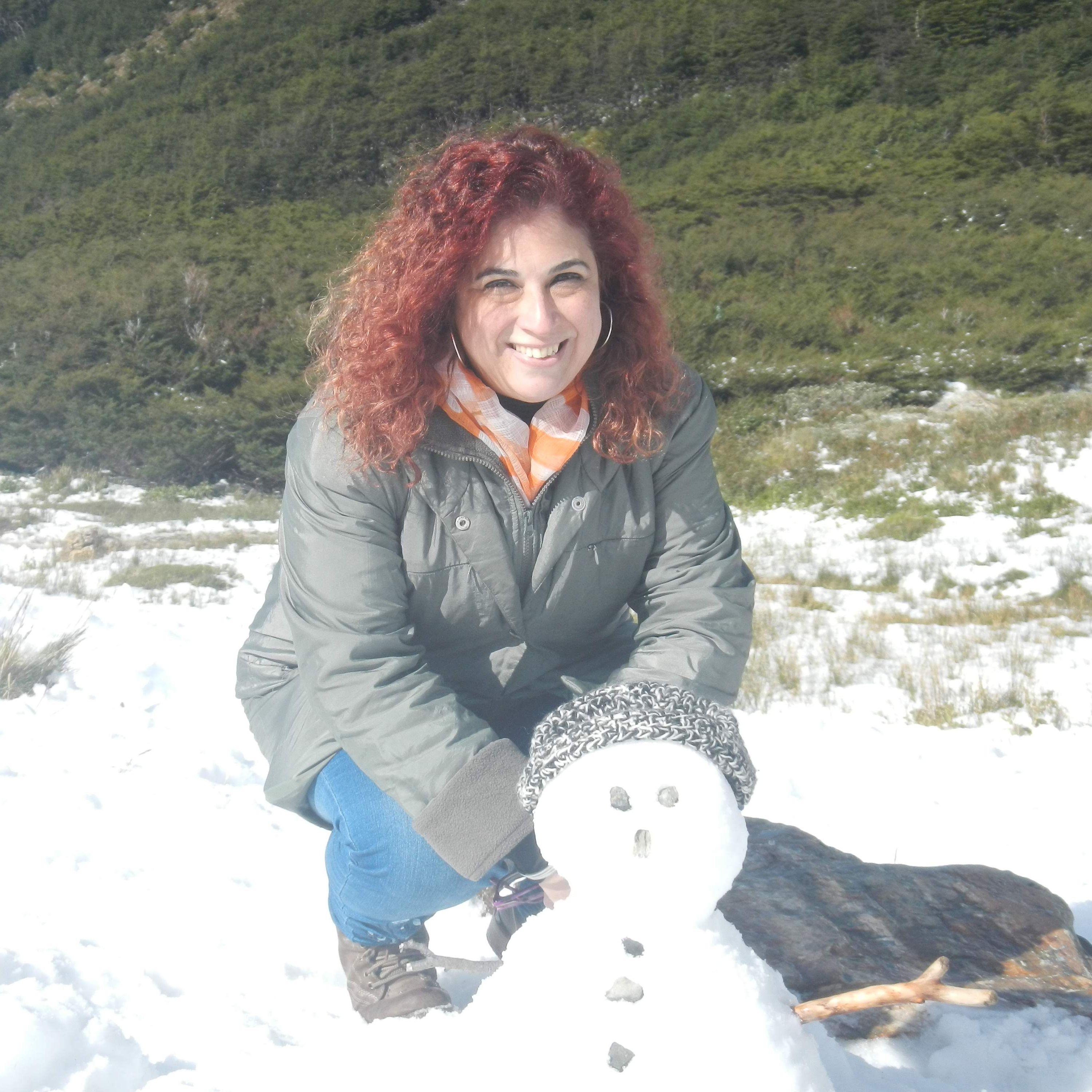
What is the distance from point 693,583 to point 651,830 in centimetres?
81

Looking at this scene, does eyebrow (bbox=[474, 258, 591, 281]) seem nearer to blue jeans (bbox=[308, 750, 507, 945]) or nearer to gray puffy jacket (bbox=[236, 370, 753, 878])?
gray puffy jacket (bbox=[236, 370, 753, 878])

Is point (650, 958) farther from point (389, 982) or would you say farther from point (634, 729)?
point (389, 982)

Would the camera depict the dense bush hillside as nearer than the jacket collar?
No

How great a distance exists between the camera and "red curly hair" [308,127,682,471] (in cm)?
158

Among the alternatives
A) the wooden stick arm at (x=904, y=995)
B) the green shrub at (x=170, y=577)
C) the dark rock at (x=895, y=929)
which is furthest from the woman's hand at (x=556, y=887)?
the green shrub at (x=170, y=577)

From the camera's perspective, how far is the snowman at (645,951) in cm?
96

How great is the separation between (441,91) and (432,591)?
816 inches

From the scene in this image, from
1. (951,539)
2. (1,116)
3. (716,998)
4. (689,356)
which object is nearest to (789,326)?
(689,356)

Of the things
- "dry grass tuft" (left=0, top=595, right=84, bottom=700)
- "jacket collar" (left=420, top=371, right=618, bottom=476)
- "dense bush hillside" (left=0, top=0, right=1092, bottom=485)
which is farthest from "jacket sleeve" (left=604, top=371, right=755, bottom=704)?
"dense bush hillside" (left=0, top=0, right=1092, bottom=485)

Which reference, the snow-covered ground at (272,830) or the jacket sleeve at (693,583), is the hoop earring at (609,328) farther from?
the snow-covered ground at (272,830)

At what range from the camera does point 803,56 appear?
19.8m

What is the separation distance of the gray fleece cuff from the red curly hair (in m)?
0.51

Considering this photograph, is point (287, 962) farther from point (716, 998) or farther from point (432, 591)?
point (716, 998)

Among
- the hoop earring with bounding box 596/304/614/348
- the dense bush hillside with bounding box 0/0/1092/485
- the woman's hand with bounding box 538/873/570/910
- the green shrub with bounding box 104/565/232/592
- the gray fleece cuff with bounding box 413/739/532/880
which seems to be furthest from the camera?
the dense bush hillside with bounding box 0/0/1092/485
